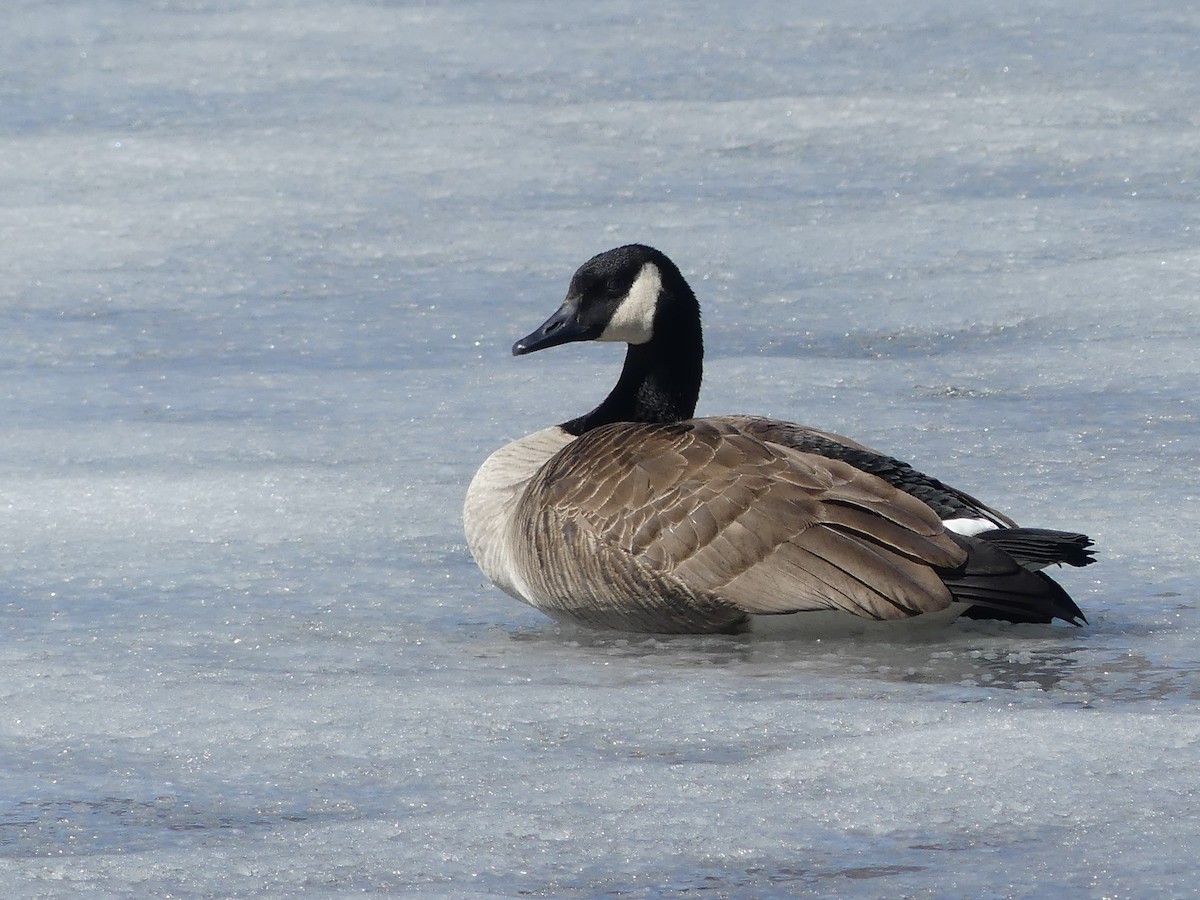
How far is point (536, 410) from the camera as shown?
6598 mm

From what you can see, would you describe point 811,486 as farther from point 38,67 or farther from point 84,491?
point 38,67

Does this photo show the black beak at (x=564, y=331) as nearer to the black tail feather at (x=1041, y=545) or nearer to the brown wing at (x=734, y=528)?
the brown wing at (x=734, y=528)

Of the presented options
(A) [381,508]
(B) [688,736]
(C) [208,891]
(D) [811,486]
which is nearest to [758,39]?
(A) [381,508]

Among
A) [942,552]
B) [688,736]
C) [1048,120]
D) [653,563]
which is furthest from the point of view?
[1048,120]

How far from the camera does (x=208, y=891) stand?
2.96 metres

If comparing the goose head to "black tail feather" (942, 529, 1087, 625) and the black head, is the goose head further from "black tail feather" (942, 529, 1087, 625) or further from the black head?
"black tail feather" (942, 529, 1087, 625)

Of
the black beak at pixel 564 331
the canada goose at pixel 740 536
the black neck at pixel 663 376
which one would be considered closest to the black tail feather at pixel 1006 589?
the canada goose at pixel 740 536

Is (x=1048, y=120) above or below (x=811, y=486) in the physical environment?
above

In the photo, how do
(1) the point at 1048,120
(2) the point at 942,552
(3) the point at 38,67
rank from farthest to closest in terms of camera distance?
(3) the point at 38,67 → (1) the point at 1048,120 → (2) the point at 942,552

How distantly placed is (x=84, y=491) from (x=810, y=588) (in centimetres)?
240

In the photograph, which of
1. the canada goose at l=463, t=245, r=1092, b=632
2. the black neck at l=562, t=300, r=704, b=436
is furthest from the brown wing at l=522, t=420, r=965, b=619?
the black neck at l=562, t=300, r=704, b=436

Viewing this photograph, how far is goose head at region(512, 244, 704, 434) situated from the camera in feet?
16.9

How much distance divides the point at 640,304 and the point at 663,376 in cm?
21

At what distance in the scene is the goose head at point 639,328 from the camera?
16.9 ft
